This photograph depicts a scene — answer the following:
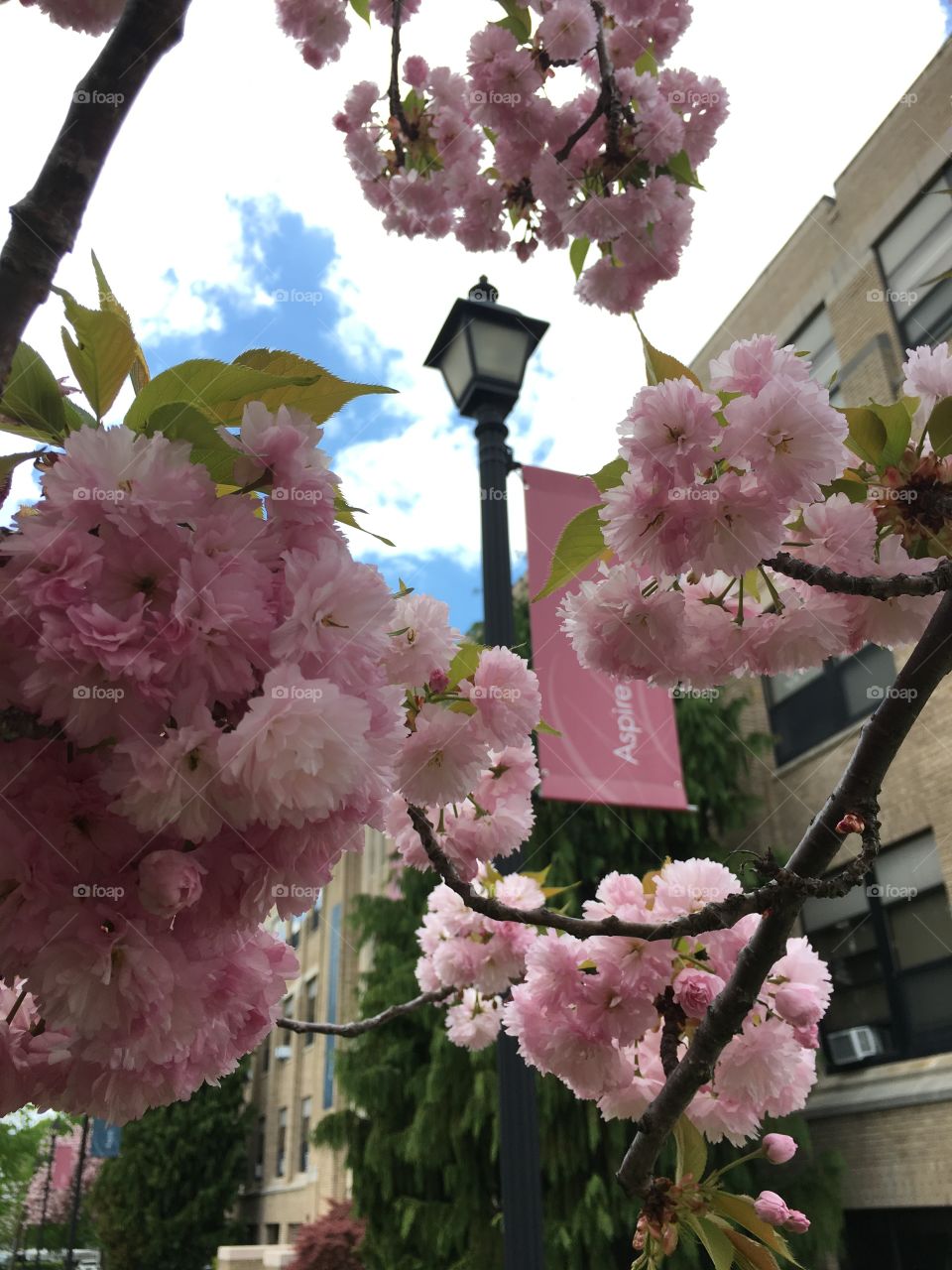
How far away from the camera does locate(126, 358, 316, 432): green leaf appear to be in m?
0.86

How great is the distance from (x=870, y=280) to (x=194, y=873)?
12.3 m

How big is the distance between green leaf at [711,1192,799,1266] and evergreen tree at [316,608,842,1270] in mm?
5610

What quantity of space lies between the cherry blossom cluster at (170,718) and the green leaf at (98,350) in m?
0.17

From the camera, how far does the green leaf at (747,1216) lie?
5.54 feet

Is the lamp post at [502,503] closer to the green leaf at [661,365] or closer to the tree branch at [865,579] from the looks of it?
the tree branch at [865,579]

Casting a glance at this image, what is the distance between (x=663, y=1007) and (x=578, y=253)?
2.23 meters

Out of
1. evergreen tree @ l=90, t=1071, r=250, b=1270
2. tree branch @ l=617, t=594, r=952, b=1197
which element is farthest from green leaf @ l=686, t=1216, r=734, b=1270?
evergreen tree @ l=90, t=1071, r=250, b=1270

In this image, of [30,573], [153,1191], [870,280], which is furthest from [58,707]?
[153,1191]

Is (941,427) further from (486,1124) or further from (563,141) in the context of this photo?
(486,1124)

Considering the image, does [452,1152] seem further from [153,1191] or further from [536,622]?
[153,1191]

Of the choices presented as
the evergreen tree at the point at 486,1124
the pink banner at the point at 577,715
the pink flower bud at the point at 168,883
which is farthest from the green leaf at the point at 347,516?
the evergreen tree at the point at 486,1124

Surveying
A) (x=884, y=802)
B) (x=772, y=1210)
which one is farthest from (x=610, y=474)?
(x=884, y=802)

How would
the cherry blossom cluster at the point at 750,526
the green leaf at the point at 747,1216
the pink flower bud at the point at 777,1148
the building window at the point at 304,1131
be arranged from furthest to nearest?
the building window at the point at 304,1131 → the pink flower bud at the point at 777,1148 → the green leaf at the point at 747,1216 → the cherry blossom cluster at the point at 750,526

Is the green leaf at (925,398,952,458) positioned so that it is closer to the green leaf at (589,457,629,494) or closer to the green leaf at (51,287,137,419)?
the green leaf at (589,457,629,494)
